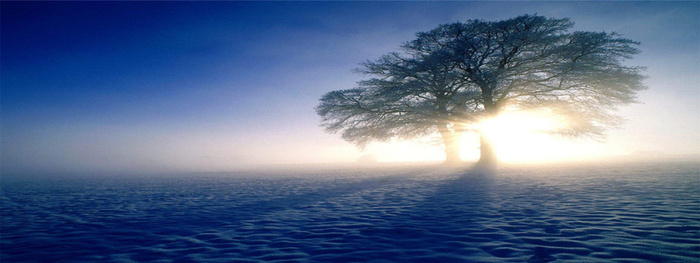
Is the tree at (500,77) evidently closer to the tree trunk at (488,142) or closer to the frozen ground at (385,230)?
the tree trunk at (488,142)

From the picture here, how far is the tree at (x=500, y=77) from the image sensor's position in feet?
78.6

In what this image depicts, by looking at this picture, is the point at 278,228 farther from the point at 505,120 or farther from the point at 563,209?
the point at 505,120

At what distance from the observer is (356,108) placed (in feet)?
103

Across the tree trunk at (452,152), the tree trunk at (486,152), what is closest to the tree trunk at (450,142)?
the tree trunk at (452,152)

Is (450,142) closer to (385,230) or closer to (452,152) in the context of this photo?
(452,152)

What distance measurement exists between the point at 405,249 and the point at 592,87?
88.5 feet

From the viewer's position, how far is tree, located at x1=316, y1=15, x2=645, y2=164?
78.6 feet

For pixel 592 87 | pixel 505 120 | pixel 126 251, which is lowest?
pixel 126 251

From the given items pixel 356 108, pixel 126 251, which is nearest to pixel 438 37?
pixel 356 108

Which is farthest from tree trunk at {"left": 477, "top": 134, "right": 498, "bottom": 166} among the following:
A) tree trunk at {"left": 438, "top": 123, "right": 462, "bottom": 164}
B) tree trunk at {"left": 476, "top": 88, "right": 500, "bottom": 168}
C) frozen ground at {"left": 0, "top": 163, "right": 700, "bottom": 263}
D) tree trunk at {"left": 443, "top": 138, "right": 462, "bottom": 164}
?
frozen ground at {"left": 0, "top": 163, "right": 700, "bottom": 263}

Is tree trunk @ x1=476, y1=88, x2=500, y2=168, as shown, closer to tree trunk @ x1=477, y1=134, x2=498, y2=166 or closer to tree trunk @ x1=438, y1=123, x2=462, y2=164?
tree trunk @ x1=477, y1=134, x2=498, y2=166

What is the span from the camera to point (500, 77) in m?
24.0

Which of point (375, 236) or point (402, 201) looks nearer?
point (375, 236)

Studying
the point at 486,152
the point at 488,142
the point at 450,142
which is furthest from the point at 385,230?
the point at 450,142
